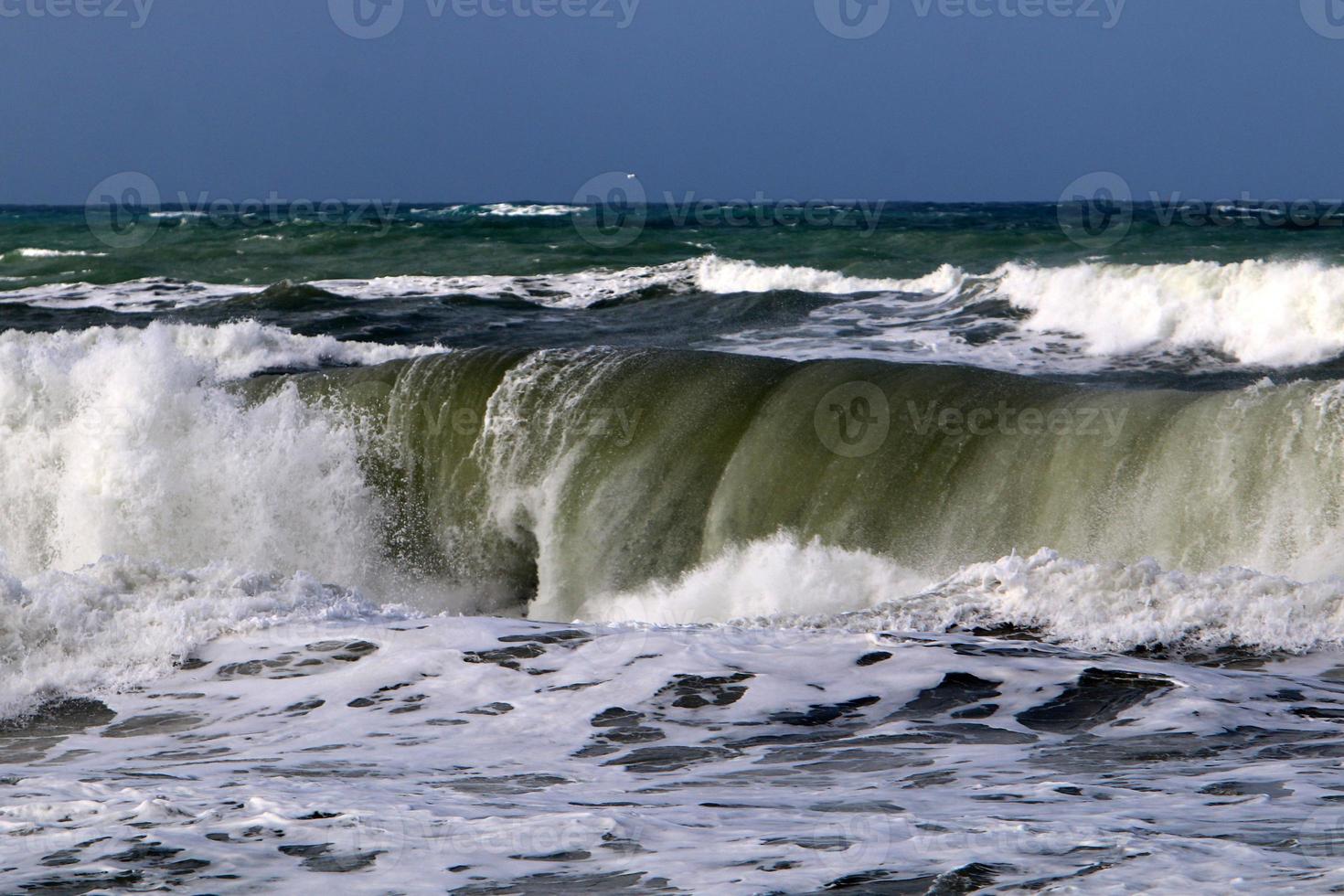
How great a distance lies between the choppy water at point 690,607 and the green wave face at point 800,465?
30mm

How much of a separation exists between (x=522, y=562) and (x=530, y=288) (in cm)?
1369

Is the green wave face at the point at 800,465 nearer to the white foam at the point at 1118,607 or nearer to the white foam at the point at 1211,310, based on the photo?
the white foam at the point at 1118,607

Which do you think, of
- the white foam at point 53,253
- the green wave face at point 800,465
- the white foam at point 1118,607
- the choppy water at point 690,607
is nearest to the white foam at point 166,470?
the choppy water at point 690,607


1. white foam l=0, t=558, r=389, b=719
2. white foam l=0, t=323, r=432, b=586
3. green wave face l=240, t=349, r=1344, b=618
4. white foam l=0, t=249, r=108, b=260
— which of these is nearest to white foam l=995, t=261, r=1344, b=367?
green wave face l=240, t=349, r=1344, b=618

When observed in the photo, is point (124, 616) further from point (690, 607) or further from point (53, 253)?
point (53, 253)

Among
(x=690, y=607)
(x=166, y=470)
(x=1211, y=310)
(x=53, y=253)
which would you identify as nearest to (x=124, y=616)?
(x=690, y=607)

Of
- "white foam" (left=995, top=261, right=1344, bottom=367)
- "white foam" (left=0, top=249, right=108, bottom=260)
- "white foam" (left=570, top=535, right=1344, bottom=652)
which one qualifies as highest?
"white foam" (left=0, top=249, right=108, bottom=260)

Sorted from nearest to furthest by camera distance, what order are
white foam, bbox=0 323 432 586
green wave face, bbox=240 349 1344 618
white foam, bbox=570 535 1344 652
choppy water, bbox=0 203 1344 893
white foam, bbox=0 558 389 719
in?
choppy water, bbox=0 203 1344 893 < white foam, bbox=0 558 389 719 < white foam, bbox=570 535 1344 652 < green wave face, bbox=240 349 1344 618 < white foam, bbox=0 323 432 586

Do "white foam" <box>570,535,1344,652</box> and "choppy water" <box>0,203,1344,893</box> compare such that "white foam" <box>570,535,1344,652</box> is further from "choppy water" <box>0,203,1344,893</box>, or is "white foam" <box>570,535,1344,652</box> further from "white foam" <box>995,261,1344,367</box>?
"white foam" <box>995,261,1344,367</box>

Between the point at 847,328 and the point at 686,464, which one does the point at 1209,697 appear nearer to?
the point at 686,464

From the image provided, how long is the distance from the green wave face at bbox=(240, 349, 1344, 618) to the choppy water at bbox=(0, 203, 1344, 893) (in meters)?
0.03

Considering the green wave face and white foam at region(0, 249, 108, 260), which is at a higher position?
white foam at region(0, 249, 108, 260)

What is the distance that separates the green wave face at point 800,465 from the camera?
8.46m

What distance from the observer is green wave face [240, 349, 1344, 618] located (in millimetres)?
8461
